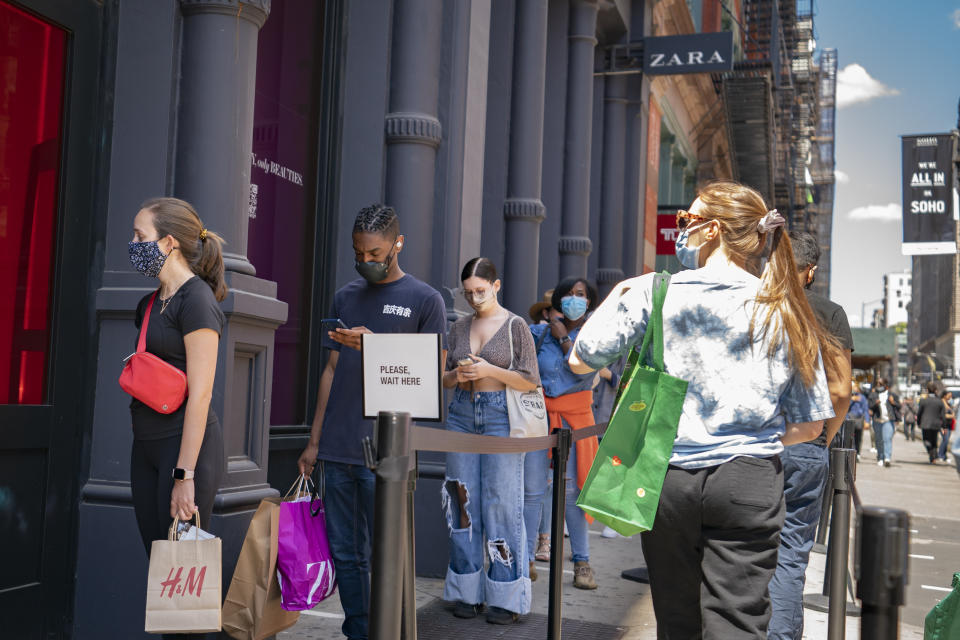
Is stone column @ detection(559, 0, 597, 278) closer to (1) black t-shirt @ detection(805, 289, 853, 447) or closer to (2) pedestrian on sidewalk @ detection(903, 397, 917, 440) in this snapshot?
(1) black t-shirt @ detection(805, 289, 853, 447)

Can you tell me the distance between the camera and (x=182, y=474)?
3.49 meters

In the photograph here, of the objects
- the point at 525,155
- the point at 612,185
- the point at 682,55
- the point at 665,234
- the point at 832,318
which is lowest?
the point at 832,318

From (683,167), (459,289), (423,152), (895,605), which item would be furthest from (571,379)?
(683,167)

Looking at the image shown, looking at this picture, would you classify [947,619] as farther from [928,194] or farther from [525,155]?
[928,194]

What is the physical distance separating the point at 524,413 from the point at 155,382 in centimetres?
257

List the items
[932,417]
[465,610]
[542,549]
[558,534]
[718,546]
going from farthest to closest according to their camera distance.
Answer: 1. [932,417]
2. [542,549]
3. [465,610]
4. [558,534]
5. [718,546]

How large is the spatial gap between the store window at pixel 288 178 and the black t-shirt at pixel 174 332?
2903 mm

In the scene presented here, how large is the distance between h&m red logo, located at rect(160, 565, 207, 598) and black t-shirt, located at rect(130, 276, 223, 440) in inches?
19.8

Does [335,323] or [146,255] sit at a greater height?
[146,255]

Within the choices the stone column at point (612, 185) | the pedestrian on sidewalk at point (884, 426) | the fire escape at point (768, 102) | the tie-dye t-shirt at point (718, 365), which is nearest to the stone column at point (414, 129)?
the tie-dye t-shirt at point (718, 365)

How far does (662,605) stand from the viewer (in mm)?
2992

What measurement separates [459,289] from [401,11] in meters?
2.10

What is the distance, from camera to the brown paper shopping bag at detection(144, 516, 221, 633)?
340 cm

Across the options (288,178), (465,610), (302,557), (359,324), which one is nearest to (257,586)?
(302,557)
